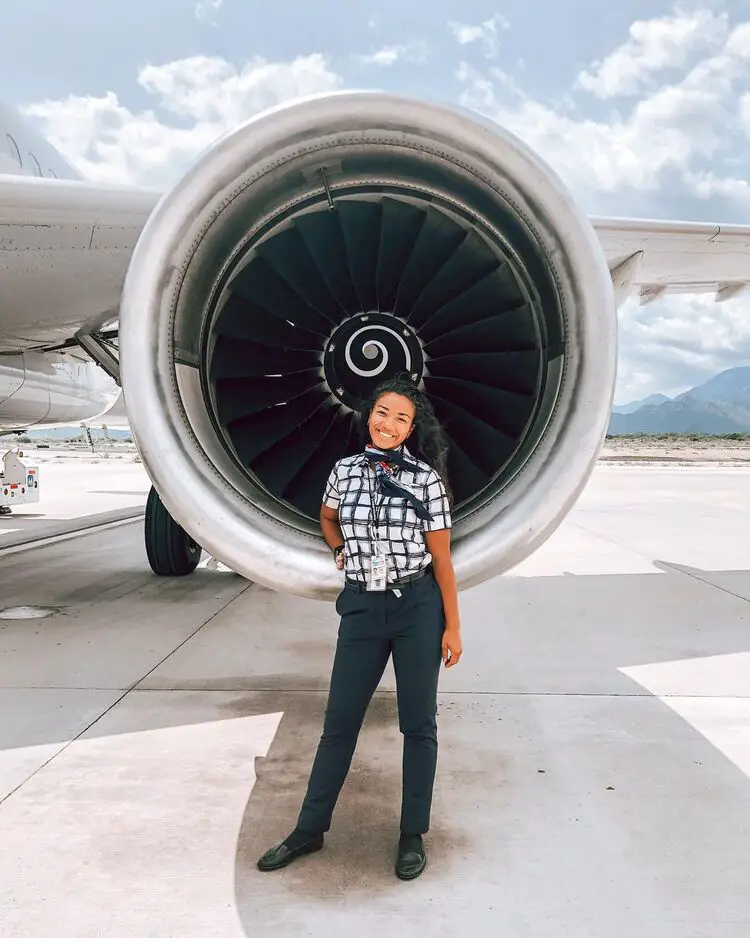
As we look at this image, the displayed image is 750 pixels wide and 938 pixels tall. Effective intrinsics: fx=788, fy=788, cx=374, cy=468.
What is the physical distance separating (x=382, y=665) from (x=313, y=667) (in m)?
1.74

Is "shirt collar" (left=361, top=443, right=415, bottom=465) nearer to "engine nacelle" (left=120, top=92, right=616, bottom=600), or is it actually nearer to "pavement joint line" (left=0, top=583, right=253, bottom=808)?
"engine nacelle" (left=120, top=92, right=616, bottom=600)

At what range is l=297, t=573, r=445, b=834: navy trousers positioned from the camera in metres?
2.06

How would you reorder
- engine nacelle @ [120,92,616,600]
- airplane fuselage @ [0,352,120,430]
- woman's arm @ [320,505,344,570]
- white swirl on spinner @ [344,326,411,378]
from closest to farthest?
woman's arm @ [320,505,344,570], engine nacelle @ [120,92,616,600], white swirl on spinner @ [344,326,411,378], airplane fuselage @ [0,352,120,430]

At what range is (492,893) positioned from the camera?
6.14 feet

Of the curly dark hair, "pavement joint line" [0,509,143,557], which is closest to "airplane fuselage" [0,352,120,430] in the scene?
"pavement joint line" [0,509,143,557]

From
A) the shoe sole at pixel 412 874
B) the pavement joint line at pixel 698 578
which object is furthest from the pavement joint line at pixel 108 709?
the pavement joint line at pixel 698 578

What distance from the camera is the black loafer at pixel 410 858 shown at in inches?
76.7

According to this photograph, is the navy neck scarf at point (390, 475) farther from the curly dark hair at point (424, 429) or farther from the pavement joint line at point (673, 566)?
the pavement joint line at point (673, 566)

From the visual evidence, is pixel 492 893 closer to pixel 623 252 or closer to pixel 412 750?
pixel 412 750

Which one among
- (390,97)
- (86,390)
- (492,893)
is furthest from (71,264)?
(86,390)

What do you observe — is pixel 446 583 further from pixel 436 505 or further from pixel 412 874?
pixel 412 874

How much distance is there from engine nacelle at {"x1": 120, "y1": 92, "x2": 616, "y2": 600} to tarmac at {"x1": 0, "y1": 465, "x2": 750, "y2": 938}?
0.71 m

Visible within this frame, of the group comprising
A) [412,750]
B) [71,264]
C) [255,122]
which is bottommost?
[412,750]

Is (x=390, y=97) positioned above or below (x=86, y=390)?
above
